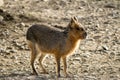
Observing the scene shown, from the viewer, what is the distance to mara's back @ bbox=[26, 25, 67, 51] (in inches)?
412

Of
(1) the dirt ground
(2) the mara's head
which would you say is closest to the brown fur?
(2) the mara's head

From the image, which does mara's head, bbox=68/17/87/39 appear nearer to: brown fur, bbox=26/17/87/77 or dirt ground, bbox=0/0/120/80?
brown fur, bbox=26/17/87/77

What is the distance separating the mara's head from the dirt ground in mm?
863

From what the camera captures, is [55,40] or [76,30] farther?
[55,40]

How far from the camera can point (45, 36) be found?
1055 centimetres

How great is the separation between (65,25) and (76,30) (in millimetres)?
5126

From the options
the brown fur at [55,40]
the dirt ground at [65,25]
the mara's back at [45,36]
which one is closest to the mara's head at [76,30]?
the brown fur at [55,40]

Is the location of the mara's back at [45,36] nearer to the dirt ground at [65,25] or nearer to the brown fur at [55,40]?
the brown fur at [55,40]

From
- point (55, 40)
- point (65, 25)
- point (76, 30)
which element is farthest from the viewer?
point (65, 25)

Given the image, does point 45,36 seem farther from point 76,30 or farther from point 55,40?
point 76,30

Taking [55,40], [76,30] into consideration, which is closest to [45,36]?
[55,40]

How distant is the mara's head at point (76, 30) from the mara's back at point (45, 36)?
314mm

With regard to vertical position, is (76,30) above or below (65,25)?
above

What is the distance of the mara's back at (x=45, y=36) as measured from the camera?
34.4 ft
